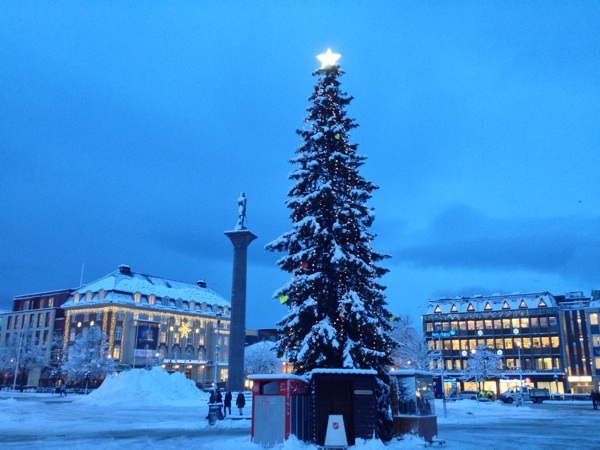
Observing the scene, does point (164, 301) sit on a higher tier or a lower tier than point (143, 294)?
lower

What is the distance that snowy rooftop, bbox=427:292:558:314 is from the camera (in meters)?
97.8

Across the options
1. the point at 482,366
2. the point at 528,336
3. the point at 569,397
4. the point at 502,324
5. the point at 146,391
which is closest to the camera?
the point at 146,391

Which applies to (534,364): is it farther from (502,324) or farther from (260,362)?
(260,362)

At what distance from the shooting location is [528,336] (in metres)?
Answer: 96.3

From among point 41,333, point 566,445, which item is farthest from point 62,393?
point 566,445

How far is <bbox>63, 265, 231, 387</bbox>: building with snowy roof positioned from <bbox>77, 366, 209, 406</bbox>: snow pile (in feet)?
77.6

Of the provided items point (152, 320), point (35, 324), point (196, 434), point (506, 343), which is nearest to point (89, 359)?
point (152, 320)

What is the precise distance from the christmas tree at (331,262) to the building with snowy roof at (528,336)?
66.9 m

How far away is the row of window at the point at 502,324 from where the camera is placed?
3760 inches

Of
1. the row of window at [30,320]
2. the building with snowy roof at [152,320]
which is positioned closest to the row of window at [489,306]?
the building with snowy roof at [152,320]

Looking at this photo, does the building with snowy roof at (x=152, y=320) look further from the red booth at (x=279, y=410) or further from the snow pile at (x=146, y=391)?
the red booth at (x=279, y=410)

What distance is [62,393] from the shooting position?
72312 millimetres

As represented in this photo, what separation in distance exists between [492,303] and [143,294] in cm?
6310

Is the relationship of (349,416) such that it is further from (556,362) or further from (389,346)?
(556,362)
